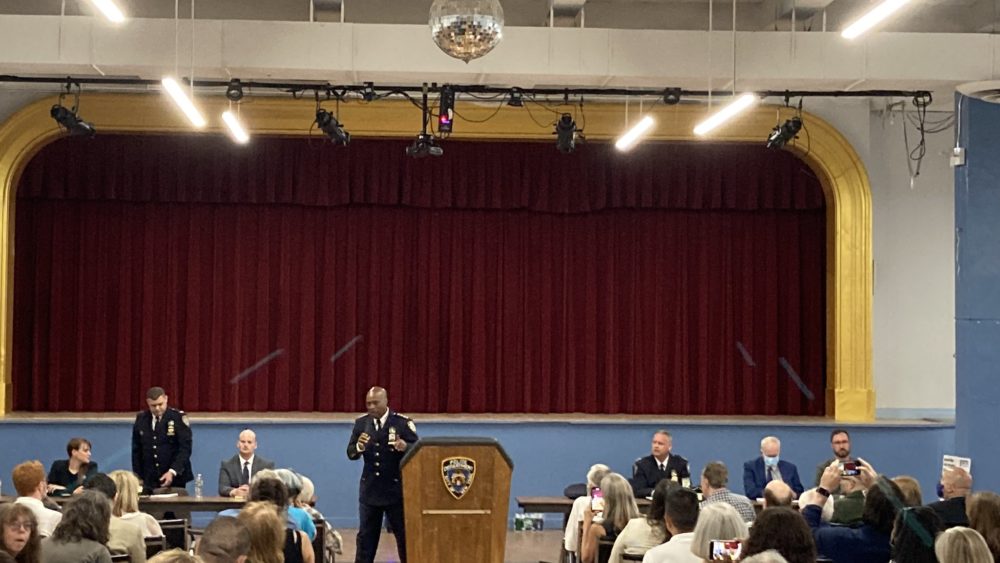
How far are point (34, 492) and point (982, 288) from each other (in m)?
7.92

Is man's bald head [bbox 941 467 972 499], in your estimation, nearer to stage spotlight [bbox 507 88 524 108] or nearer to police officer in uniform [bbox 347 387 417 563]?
police officer in uniform [bbox 347 387 417 563]

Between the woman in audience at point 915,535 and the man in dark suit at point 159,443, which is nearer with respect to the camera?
the woman in audience at point 915,535

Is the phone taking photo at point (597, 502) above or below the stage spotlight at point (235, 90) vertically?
below

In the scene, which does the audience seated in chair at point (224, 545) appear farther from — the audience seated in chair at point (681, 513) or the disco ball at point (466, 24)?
the disco ball at point (466, 24)

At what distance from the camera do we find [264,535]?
17.9ft

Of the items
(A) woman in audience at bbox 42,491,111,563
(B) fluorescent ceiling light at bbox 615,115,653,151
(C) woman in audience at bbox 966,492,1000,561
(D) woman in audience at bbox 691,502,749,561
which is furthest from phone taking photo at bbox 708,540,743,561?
(B) fluorescent ceiling light at bbox 615,115,653,151

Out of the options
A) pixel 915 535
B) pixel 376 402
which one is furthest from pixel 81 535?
pixel 376 402

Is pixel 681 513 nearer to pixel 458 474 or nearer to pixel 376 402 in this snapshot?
pixel 458 474

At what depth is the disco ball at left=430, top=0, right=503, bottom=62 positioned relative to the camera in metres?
8.15

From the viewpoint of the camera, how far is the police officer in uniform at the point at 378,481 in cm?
1026

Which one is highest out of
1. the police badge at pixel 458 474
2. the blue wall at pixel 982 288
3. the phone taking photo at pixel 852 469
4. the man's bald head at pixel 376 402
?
the blue wall at pixel 982 288

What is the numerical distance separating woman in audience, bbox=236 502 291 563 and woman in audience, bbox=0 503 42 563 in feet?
3.01

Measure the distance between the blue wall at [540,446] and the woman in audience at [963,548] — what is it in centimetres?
931

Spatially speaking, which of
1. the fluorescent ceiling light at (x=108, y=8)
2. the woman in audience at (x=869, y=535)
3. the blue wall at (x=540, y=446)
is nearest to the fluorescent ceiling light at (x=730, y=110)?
the blue wall at (x=540, y=446)
